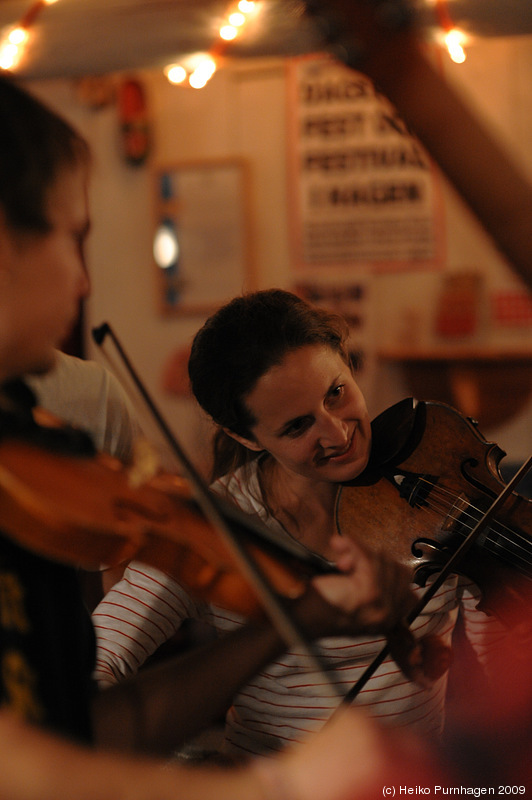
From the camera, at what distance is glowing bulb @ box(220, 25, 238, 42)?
1.77 m

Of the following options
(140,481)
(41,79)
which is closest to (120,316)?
(41,79)

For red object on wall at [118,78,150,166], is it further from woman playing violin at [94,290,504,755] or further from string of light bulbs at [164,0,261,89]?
woman playing violin at [94,290,504,755]

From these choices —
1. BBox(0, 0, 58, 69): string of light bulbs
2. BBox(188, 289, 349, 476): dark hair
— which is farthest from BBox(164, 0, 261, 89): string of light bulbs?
BBox(188, 289, 349, 476): dark hair

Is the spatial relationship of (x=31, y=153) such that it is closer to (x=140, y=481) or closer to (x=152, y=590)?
(x=140, y=481)

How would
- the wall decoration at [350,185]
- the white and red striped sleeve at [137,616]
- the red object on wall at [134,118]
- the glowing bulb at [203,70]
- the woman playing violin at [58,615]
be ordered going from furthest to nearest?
the red object on wall at [134,118]
the wall decoration at [350,185]
the glowing bulb at [203,70]
the white and red striped sleeve at [137,616]
the woman playing violin at [58,615]

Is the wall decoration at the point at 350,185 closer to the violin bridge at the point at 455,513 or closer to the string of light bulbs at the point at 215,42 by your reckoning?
the string of light bulbs at the point at 215,42

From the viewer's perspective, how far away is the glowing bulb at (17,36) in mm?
1805

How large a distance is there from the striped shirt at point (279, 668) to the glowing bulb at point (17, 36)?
1508 mm

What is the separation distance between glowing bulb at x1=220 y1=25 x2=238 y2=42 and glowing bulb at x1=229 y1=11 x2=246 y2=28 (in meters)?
0.01

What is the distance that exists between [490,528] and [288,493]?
0.23 metres

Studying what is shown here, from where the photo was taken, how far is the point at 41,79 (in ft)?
6.91

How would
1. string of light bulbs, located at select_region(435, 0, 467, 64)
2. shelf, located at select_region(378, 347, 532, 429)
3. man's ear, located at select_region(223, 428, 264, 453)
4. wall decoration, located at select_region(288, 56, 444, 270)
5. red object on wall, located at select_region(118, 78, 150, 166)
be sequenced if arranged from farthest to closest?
red object on wall, located at select_region(118, 78, 150, 166) → wall decoration, located at select_region(288, 56, 444, 270) → shelf, located at select_region(378, 347, 532, 429) → string of light bulbs, located at select_region(435, 0, 467, 64) → man's ear, located at select_region(223, 428, 264, 453)

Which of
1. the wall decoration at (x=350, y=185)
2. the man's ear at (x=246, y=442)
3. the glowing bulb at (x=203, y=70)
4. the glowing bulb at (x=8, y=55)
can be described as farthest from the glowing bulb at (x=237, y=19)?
the man's ear at (x=246, y=442)

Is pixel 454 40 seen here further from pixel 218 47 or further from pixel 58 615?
pixel 58 615
